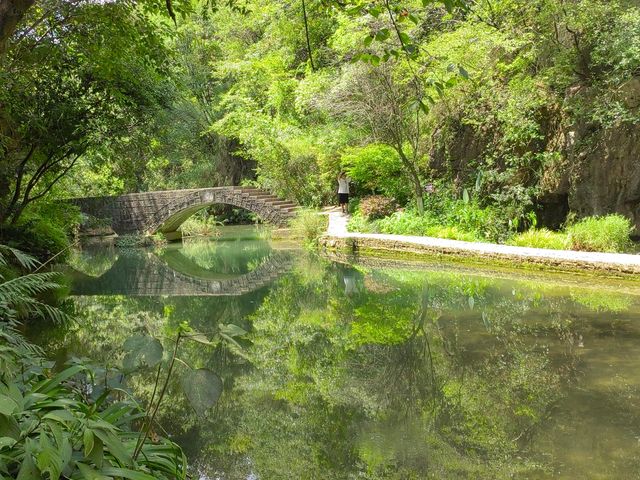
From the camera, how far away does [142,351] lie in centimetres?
195

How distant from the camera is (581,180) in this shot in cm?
1187

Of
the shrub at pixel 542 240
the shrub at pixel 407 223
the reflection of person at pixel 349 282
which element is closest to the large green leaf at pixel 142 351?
the reflection of person at pixel 349 282

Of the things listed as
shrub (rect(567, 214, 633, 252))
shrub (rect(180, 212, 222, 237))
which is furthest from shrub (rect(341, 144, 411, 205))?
shrub (rect(180, 212, 222, 237))

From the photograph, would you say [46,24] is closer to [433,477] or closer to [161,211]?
[433,477]

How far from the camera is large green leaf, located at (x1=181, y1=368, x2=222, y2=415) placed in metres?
1.81

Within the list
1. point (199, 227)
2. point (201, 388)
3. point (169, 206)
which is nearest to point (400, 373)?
point (201, 388)

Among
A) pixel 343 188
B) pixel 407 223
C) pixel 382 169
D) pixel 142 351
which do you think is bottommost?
pixel 407 223

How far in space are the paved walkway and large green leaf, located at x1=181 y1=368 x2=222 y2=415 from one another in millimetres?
7979

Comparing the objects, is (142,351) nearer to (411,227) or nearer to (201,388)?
(201,388)

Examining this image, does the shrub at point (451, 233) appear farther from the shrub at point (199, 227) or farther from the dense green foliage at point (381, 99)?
the shrub at point (199, 227)

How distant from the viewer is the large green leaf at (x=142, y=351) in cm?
193

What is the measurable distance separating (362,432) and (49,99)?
797 centimetres

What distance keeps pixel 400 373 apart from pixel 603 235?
6.74 meters

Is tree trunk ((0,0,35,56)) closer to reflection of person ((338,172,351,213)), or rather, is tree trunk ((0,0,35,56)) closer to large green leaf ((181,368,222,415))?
large green leaf ((181,368,222,415))
